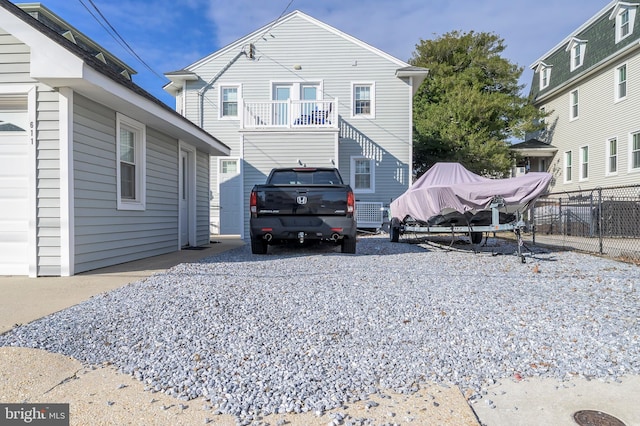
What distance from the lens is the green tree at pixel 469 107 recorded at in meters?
17.6

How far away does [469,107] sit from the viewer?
17.5 metres

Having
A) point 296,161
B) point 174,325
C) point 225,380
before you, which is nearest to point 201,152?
point 296,161

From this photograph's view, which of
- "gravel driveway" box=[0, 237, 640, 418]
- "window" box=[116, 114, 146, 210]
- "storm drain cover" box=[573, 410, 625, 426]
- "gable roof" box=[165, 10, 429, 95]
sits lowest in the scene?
"storm drain cover" box=[573, 410, 625, 426]

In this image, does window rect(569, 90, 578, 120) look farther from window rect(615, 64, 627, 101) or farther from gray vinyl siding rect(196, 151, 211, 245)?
gray vinyl siding rect(196, 151, 211, 245)

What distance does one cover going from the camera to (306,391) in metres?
2.19

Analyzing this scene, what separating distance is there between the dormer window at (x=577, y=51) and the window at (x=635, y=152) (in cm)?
545

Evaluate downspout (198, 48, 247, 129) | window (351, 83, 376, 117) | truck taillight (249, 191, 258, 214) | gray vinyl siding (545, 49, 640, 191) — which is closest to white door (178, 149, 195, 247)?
truck taillight (249, 191, 258, 214)

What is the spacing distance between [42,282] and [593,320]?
6.44m

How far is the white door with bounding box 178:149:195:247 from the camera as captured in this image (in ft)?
30.3

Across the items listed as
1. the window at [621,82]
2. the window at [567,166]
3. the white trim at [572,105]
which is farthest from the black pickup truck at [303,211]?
the white trim at [572,105]

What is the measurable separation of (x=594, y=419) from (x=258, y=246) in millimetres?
5939

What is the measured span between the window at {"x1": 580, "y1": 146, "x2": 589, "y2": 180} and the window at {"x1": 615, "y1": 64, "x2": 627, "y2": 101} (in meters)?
2.64

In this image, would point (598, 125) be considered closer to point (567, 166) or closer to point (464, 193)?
point (567, 166)

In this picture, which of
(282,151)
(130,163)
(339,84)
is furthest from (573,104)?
(130,163)
